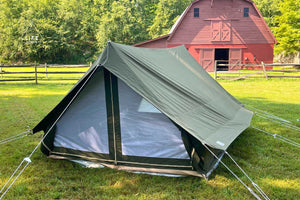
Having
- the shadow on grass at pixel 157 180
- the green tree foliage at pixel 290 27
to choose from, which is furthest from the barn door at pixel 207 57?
the shadow on grass at pixel 157 180

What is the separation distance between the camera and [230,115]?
14.6 ft

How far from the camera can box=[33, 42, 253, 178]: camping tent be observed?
3.06 metres

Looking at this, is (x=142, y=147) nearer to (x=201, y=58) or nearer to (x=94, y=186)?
(x=94, y=186)

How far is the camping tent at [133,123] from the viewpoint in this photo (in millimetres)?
3061

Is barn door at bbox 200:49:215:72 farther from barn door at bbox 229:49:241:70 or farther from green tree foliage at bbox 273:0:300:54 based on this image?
green tree foliage at bbox 273:0:300:54

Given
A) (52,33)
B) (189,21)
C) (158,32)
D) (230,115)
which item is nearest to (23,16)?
(52,33)

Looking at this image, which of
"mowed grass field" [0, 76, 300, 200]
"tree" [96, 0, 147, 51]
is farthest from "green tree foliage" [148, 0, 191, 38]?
"mowed grass field" [0, 76, 300, 200]

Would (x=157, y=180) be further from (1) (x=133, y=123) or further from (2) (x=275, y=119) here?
(2) (x=275, y=119)

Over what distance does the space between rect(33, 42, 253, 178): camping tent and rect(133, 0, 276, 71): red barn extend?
16.6 meters

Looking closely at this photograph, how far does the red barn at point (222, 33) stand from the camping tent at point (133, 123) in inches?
652

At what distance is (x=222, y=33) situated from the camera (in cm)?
1989

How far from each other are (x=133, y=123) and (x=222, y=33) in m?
18.3

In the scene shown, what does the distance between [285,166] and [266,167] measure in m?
0.27

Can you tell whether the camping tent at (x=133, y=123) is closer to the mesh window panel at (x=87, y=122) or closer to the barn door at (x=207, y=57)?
the mesh window panel at (x=87, y=122)
